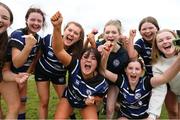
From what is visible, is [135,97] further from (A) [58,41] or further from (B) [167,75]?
(A) [58,41]

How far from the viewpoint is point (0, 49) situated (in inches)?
228

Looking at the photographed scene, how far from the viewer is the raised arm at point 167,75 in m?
5.57

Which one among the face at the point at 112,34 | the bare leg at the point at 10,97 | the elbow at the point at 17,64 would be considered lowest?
the bare leg at the point at 10,97

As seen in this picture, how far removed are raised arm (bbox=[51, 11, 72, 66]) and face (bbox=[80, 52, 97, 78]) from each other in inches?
8.5

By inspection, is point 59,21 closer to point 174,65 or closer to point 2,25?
point 2,25

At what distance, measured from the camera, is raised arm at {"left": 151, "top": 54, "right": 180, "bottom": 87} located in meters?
5.57

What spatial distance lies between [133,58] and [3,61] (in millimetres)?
2036

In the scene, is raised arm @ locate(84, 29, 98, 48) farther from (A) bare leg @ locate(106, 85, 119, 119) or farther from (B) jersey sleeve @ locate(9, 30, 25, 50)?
(B) jersey sleeve @ locate(9, 30, 25, 50)

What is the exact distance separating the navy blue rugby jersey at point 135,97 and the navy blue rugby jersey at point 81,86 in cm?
30

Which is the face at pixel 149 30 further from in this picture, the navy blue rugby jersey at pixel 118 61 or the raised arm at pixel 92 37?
the raised arm at pixel 92 37

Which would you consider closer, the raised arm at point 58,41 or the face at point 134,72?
the raised arm at point 58,41

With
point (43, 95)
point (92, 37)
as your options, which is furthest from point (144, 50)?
point (43, 95)

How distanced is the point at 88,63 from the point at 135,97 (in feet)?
2.98

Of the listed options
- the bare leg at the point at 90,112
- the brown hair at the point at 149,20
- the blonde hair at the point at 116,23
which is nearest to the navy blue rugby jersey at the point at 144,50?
the brown hair at the point at 149,20
